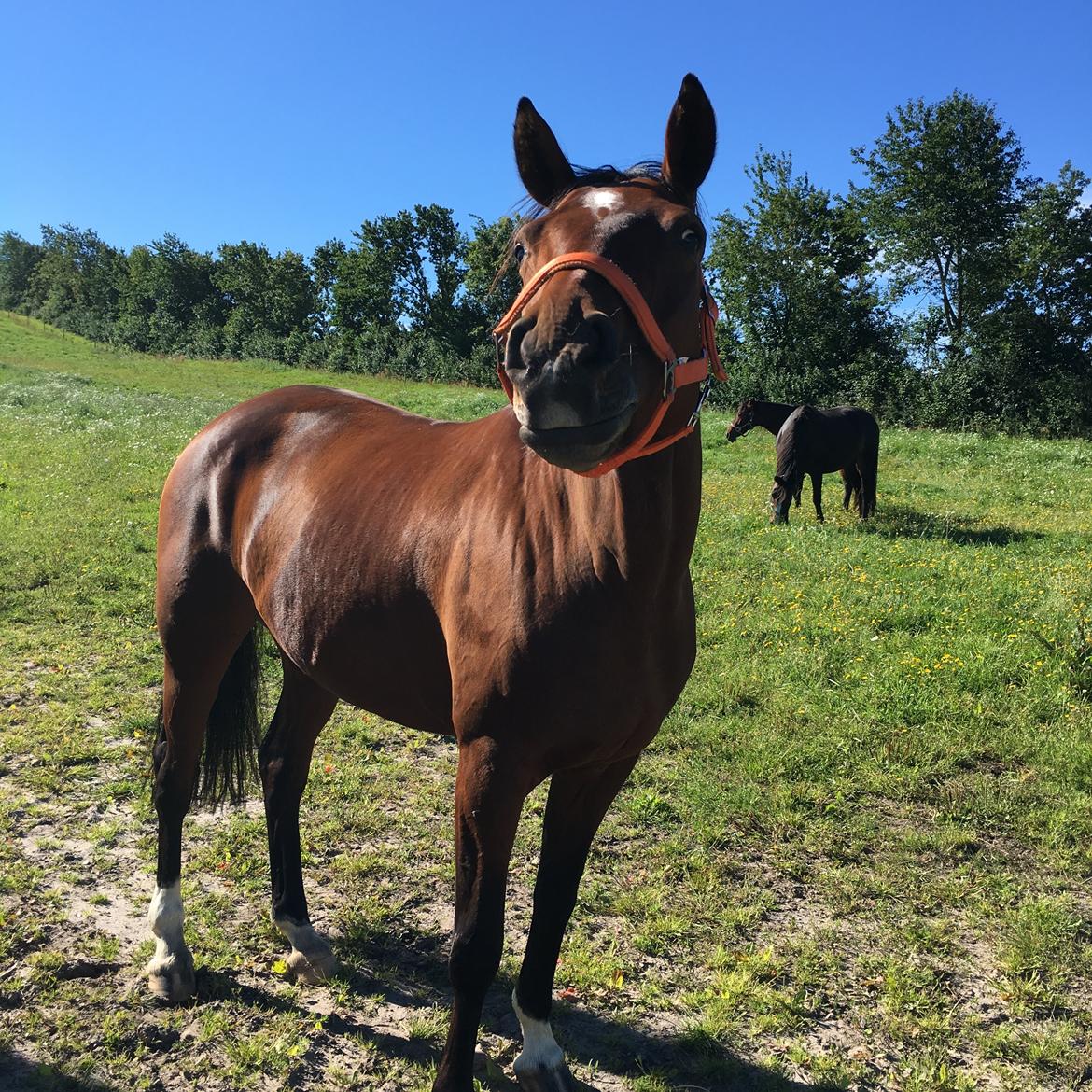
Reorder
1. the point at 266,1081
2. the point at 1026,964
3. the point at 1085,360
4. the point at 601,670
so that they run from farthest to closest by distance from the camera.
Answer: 1. the point at 1085,360
2. the point at 1026,964
3. the point at 266,1081
4. the point at 601,670

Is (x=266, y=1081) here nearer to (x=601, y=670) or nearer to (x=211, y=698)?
(x=211, y=698)

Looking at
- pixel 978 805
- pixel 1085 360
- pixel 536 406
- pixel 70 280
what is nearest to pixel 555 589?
pixel 536 406

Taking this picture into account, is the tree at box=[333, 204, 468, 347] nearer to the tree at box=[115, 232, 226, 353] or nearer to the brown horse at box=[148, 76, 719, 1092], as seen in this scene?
the tree at box=[115, 232, 226, 353]

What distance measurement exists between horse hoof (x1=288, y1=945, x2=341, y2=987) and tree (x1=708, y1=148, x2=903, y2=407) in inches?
1254

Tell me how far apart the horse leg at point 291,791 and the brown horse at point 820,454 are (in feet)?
A: 29.7

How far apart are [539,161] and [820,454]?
10546mm

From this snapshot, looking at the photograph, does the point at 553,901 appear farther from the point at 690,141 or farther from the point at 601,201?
the point at 690,141

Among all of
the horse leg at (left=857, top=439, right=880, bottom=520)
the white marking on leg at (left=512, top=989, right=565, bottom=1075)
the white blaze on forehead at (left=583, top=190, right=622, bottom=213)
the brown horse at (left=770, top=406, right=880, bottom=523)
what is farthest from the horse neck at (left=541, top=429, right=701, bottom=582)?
the horse leg at (left=857, top=439, right=880, bottom=520)

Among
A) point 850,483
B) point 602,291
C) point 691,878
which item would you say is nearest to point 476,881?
point 602,291

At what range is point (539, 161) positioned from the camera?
2064 mm

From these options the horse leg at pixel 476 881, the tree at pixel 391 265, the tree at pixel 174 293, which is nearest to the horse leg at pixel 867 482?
the horse leg at pixel 476 881

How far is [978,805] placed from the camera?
404cm

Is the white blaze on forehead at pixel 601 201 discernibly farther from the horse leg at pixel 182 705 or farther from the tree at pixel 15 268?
the tree at pixel 15 268

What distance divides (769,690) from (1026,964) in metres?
2.54
